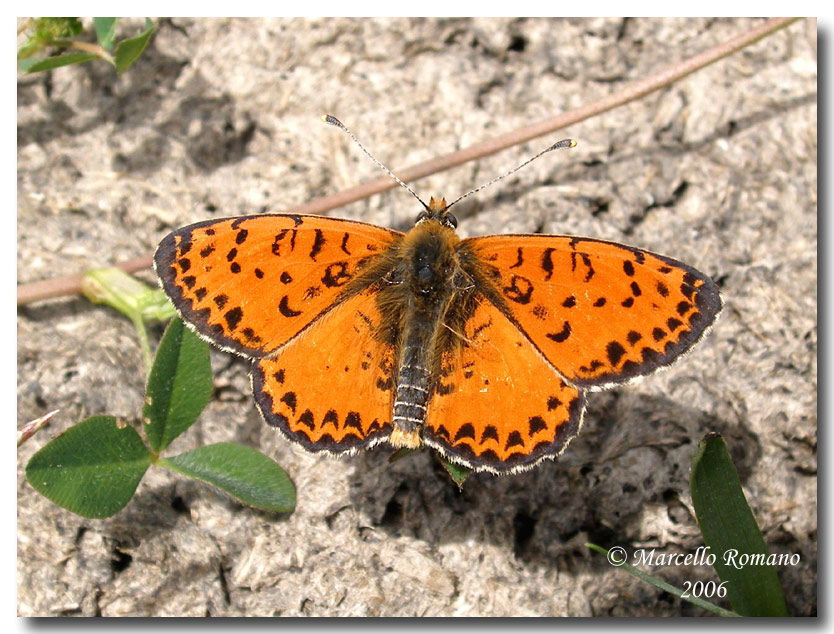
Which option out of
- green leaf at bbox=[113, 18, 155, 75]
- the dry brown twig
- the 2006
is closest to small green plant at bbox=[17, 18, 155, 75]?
green leaf at bbox=[113, 18, 155, 75]

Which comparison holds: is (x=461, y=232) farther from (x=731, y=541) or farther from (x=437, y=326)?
(x=731, y=541)

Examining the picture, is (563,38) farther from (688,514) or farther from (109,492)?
(109,492)

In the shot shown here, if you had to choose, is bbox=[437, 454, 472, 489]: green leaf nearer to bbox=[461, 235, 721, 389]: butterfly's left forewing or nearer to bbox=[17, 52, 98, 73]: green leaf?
bbox=[461, 235, 721, 389]: butterfly's left forewing

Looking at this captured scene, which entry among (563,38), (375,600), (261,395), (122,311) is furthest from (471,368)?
(563,38)

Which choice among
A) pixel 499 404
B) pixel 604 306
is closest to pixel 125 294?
pixel 499 404

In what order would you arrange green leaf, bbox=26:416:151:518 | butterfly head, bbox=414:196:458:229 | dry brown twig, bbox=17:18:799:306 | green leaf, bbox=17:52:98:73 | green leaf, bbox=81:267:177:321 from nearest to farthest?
green leaf, bbox=26:416:151:518 < butterfly head, bbox=414:196:458:229 < green leaf, bbox=81:267:177:321 < green leaf, bbox=17:52:98:73 < dry brown twig, bbox=17:18:799:306

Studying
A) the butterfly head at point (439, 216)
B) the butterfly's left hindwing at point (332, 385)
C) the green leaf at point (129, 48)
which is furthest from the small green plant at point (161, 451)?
the green leaf at point (129, 48)
